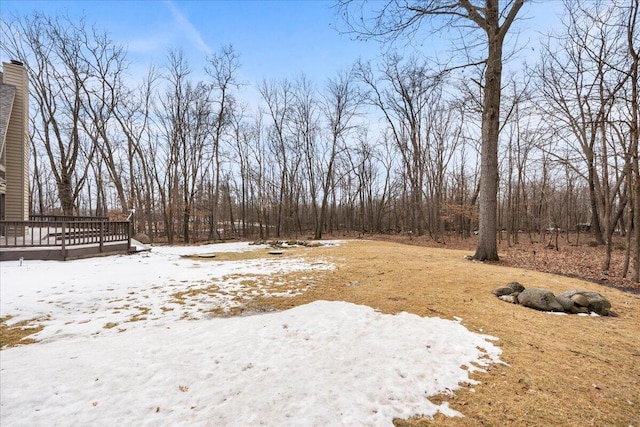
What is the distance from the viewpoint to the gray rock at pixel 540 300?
16.8 ft

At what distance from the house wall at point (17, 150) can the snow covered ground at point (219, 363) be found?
9747 mm

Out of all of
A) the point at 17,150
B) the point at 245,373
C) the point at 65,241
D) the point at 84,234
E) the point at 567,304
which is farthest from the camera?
the point at 17,150

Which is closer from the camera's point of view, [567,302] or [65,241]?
[567,302]

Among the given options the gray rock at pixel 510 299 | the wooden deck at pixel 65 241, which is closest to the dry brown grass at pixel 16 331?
the wooden deck at pixel 65 241

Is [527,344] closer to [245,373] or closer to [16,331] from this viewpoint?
[245,373]

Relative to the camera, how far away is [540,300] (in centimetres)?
523

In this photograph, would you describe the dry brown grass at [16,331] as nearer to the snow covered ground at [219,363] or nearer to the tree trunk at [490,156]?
the snow covered ground at [219,363]

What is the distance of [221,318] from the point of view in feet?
15.7

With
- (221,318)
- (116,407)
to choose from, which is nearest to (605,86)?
(221,318)

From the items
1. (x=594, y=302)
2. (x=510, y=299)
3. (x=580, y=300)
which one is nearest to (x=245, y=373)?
(x=510, y=299)

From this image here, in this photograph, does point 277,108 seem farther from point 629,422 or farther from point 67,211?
point 629,422

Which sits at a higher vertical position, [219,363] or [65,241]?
[65,241]

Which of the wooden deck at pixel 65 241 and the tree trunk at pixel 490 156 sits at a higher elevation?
the tree trunk at pixel 490 156

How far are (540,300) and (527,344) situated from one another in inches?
79.9
